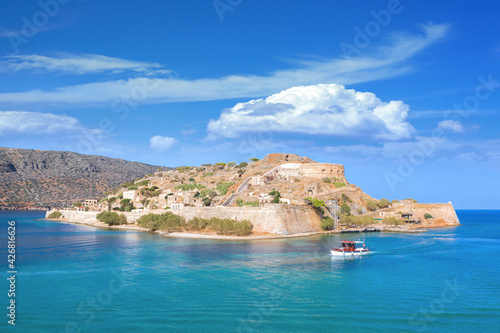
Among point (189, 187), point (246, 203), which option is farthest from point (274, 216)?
point (189, 187)

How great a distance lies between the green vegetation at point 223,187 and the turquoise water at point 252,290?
2480cm

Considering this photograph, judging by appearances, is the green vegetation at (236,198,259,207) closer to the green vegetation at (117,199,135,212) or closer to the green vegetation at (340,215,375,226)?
the green vegetation at (340,215,375,226)

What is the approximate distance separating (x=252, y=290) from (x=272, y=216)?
22277 mm

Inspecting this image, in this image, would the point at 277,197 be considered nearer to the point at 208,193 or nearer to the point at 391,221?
the point at 208,193

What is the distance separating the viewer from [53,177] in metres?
136

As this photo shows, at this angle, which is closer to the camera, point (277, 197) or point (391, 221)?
point (277, 197)

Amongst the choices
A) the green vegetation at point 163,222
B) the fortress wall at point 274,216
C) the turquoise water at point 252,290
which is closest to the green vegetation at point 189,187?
the green vegetation at point 163,222

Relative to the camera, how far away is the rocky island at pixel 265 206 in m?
44.0

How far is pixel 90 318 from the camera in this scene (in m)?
16.7

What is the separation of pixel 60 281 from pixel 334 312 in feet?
49.3

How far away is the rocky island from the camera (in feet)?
144

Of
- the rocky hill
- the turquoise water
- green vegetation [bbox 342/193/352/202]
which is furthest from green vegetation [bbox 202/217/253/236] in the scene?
the rocky hill

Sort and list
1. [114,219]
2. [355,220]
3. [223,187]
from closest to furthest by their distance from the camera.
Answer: [355,220] < [114,219] < [223,187]

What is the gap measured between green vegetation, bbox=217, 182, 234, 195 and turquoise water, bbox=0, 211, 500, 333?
24803 millimetres
